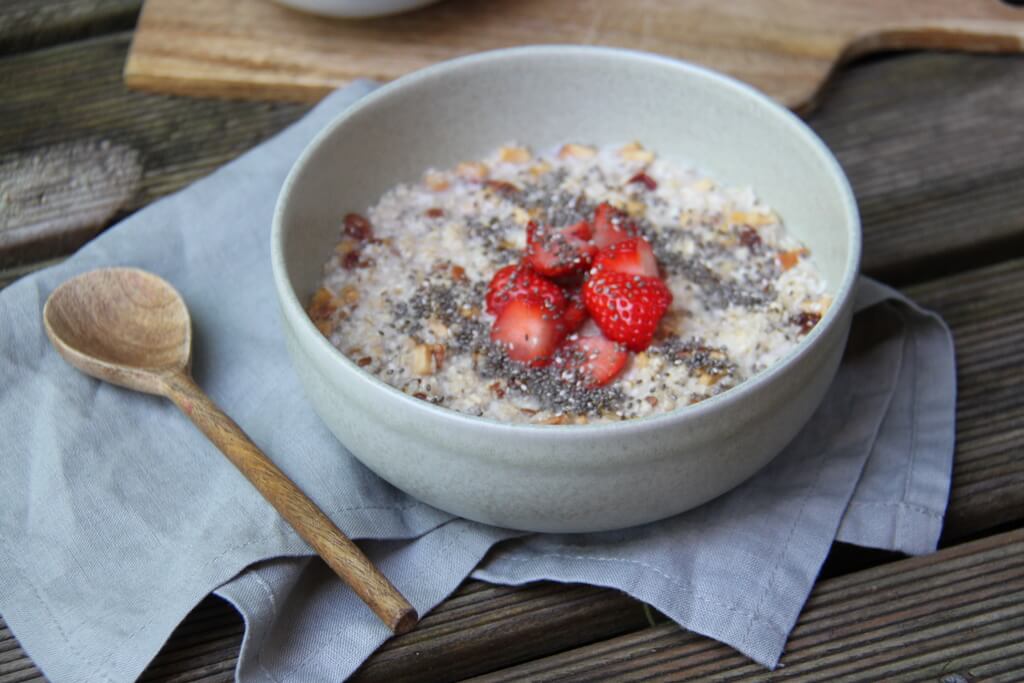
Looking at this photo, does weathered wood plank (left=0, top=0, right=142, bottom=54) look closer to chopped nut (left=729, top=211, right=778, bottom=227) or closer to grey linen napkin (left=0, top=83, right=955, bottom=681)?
grey linen napkin (left=0, top=83, right=955, bottom=681)

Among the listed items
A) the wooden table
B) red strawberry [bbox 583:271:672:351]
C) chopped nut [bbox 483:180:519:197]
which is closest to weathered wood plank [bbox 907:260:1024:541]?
the wooden table

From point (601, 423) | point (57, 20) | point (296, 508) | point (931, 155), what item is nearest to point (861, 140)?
point (931, 155)

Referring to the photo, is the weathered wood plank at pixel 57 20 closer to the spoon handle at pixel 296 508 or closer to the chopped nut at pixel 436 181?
the chopped nut at pixel 436 181

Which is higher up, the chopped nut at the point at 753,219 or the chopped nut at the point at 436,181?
the chopped nut at the point at 753,219

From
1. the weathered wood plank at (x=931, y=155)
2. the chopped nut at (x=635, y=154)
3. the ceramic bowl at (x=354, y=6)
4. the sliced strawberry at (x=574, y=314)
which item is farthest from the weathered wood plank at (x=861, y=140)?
the sliced strawberry at (x=574, y=314)

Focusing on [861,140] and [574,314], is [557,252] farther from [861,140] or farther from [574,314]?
[861,140]

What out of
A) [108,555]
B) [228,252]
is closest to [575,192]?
[228,252]
